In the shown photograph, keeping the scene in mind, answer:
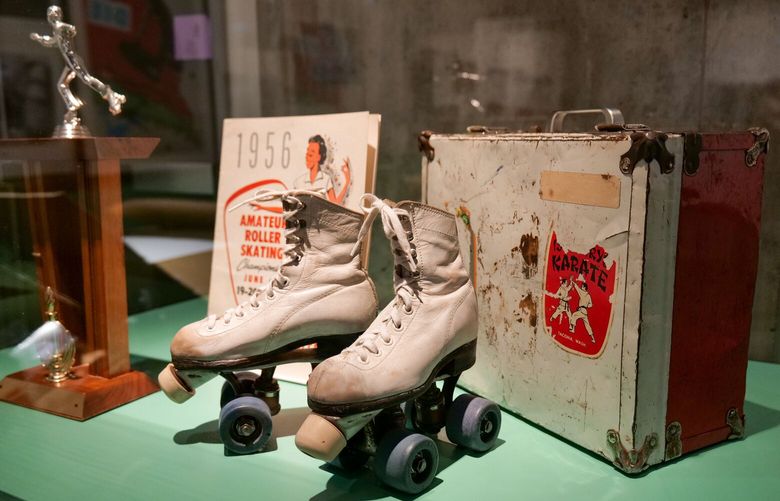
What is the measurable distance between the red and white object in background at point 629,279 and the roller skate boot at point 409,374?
0.19 m

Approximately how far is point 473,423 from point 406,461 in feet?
0.71

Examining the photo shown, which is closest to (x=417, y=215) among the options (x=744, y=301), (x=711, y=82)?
(x=744, y=301)

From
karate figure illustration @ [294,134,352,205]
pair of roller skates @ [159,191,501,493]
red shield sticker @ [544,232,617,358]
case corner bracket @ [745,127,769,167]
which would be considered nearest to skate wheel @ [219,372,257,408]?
pair of roller skates @ [159,191,501,493]

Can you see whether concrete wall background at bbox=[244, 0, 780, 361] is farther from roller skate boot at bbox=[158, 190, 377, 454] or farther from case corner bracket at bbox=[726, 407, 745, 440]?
roller skate boot at bbox=[158, 190, 377, 454]

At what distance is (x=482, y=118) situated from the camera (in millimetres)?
2262

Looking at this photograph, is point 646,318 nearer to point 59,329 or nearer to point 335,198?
point 335,198

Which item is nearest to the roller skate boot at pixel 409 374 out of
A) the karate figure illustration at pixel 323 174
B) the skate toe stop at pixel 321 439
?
the skate toe stop at pixel 321 439

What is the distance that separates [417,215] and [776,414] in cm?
101

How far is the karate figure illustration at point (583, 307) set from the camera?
4.51 feet

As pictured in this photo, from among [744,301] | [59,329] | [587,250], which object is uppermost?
[587,250]

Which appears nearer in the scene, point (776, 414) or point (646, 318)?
point (646, 318)

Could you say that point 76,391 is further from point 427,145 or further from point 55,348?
point 427,145

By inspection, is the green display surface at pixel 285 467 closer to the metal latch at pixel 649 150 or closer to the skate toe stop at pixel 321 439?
the skate toe stop at pixel 321 439

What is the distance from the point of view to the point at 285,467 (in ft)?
4.51
